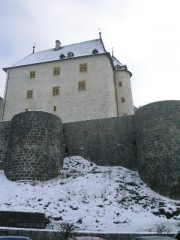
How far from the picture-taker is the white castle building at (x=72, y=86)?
33438 millimetres

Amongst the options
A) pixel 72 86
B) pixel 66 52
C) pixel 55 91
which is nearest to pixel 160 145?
pixel 72 86

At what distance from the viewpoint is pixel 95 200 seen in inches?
674

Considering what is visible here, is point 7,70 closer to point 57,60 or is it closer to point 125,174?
point 57,60

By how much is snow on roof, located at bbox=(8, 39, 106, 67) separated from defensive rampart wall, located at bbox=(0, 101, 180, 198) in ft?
48.8

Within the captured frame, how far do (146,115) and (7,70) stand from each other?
2192 cm

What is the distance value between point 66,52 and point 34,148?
20.2 m

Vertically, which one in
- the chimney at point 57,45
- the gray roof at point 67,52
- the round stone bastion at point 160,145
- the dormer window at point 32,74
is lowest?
the round stone bastion at point 160,145

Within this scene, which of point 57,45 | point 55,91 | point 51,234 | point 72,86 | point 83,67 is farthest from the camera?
point 57,45

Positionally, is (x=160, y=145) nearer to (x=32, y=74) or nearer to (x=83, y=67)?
(x=83, y=67)

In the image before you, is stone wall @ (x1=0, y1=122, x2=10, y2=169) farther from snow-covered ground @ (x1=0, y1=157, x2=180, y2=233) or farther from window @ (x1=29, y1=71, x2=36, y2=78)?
window @ (x1=29, y1=71, x2=36, y2=78)

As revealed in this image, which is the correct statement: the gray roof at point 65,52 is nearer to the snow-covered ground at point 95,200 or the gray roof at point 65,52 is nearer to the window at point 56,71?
the window at point 56,71

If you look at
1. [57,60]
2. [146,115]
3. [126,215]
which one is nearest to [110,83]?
[57,60]

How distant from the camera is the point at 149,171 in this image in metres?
19.4

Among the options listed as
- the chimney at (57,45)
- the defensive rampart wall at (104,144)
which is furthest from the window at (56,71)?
the defensive rampart wall at (104,144)
